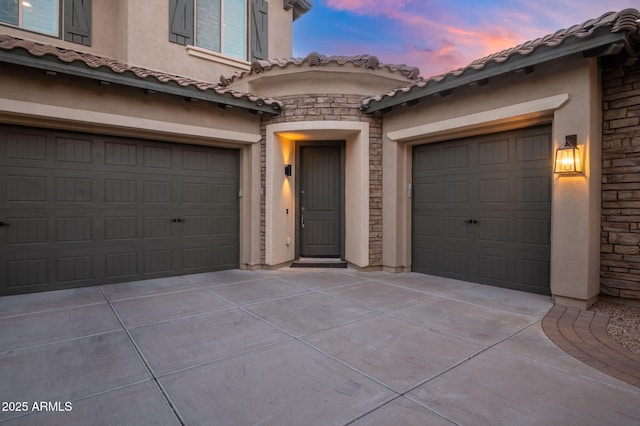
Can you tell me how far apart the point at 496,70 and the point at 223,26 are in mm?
7142

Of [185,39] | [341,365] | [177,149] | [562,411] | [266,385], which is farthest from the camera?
[185,39]

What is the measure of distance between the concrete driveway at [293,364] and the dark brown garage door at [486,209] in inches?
31.7

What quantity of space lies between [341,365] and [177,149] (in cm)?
528

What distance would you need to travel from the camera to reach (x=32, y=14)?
22.3 ft

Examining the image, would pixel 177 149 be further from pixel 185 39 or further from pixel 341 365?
pixel 341 365

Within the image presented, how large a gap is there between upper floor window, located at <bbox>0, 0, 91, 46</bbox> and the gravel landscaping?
10546 millimetres

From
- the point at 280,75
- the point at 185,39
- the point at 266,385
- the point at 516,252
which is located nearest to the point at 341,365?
the point at 266,385

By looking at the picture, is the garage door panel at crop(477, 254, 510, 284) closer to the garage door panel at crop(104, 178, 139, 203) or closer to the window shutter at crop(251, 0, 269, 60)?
the garage door panel at crop(104, 178, 139, 203)

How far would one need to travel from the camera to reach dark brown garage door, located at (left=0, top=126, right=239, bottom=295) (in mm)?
5004

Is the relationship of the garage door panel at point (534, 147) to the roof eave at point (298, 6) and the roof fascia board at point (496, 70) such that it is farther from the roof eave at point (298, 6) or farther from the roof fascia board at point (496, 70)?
the roof eave at point (298, 6)

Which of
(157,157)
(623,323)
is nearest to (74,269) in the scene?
(157,157)

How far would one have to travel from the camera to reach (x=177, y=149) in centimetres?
637

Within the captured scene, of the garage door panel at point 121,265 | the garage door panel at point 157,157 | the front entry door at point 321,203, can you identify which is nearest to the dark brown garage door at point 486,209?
the front entry door at point 321,203

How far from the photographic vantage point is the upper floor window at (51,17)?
261 inches
